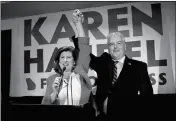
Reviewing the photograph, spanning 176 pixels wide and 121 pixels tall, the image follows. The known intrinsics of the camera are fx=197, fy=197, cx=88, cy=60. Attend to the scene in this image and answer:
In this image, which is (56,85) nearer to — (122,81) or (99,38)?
(122,81)

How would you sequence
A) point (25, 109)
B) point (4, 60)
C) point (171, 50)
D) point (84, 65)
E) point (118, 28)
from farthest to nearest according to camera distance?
point (4, 60)
point (118, 28)
point (171, 50)
point (84, 65)
point (25, 109)

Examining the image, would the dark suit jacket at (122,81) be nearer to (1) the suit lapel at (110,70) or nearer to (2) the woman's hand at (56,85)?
(1) the suit lapel at (110,70)

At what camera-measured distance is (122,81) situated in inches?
49.6

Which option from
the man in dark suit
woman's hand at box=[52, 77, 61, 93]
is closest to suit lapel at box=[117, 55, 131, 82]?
the man in dark suit

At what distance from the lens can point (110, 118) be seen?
118cm

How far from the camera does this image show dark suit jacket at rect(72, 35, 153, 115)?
1246mm

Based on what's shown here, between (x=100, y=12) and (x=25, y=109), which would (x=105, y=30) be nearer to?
(x=100, y=12)

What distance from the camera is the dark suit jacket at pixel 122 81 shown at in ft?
Result: 4.09

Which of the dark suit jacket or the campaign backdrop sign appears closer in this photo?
the dark suit jacket

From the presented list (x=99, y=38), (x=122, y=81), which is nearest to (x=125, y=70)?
(x=122, y=81)

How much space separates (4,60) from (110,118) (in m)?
1.07

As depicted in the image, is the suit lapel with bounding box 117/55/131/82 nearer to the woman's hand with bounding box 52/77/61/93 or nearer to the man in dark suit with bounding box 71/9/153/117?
the man in dark suit with bounding box 71/9/153/117

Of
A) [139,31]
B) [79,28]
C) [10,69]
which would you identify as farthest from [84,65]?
[10,69]

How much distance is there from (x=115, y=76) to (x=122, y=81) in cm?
6
